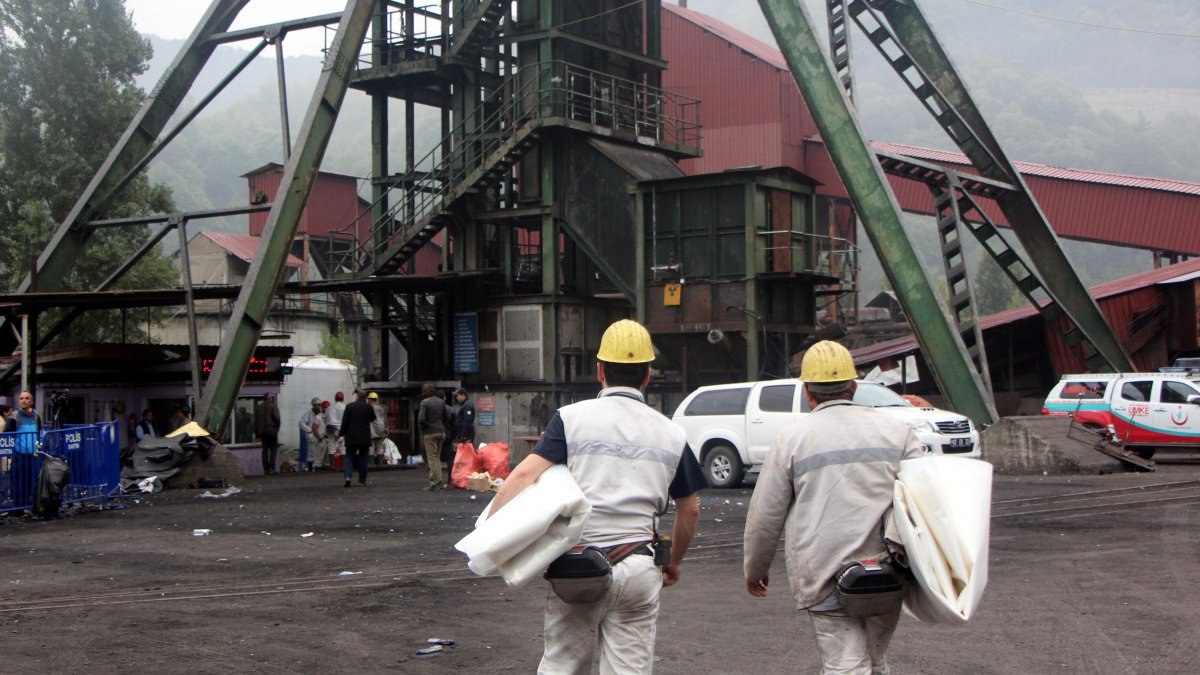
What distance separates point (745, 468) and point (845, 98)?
7408 mm

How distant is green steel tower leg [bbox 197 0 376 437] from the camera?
24328 millimetres

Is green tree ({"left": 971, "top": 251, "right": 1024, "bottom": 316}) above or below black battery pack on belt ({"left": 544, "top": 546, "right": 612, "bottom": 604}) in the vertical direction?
above

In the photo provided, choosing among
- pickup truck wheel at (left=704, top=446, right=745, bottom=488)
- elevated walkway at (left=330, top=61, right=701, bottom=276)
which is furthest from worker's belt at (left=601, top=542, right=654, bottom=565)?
elevated walkway at (left=330, top=61, right=701, bottom=276)

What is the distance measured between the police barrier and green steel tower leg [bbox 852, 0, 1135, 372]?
56.2 ft

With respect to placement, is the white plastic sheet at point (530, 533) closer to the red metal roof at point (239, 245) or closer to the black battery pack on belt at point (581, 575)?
the black battery pack on belt at point (581, 575)

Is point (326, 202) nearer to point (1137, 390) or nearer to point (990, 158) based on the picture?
point (990, 158)

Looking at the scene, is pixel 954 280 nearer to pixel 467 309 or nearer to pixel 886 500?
pixel 467 309

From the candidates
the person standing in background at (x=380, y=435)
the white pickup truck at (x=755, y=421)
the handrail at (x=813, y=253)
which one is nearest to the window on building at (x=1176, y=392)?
the white pickup truck at (x=755, y=421)

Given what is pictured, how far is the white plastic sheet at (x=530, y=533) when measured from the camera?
477 centimetres

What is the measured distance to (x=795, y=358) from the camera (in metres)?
30.7

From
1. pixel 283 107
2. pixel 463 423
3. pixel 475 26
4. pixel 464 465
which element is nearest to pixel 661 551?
pixel 464 465

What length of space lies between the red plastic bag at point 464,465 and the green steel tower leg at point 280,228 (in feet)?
16.8

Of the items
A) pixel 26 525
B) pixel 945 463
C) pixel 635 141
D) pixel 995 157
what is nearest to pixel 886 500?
pixel 945 463

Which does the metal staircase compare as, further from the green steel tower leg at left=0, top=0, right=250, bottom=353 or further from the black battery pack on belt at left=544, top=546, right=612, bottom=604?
the black battery pack on belt at left=544, top=546, right=612, bottom=604
